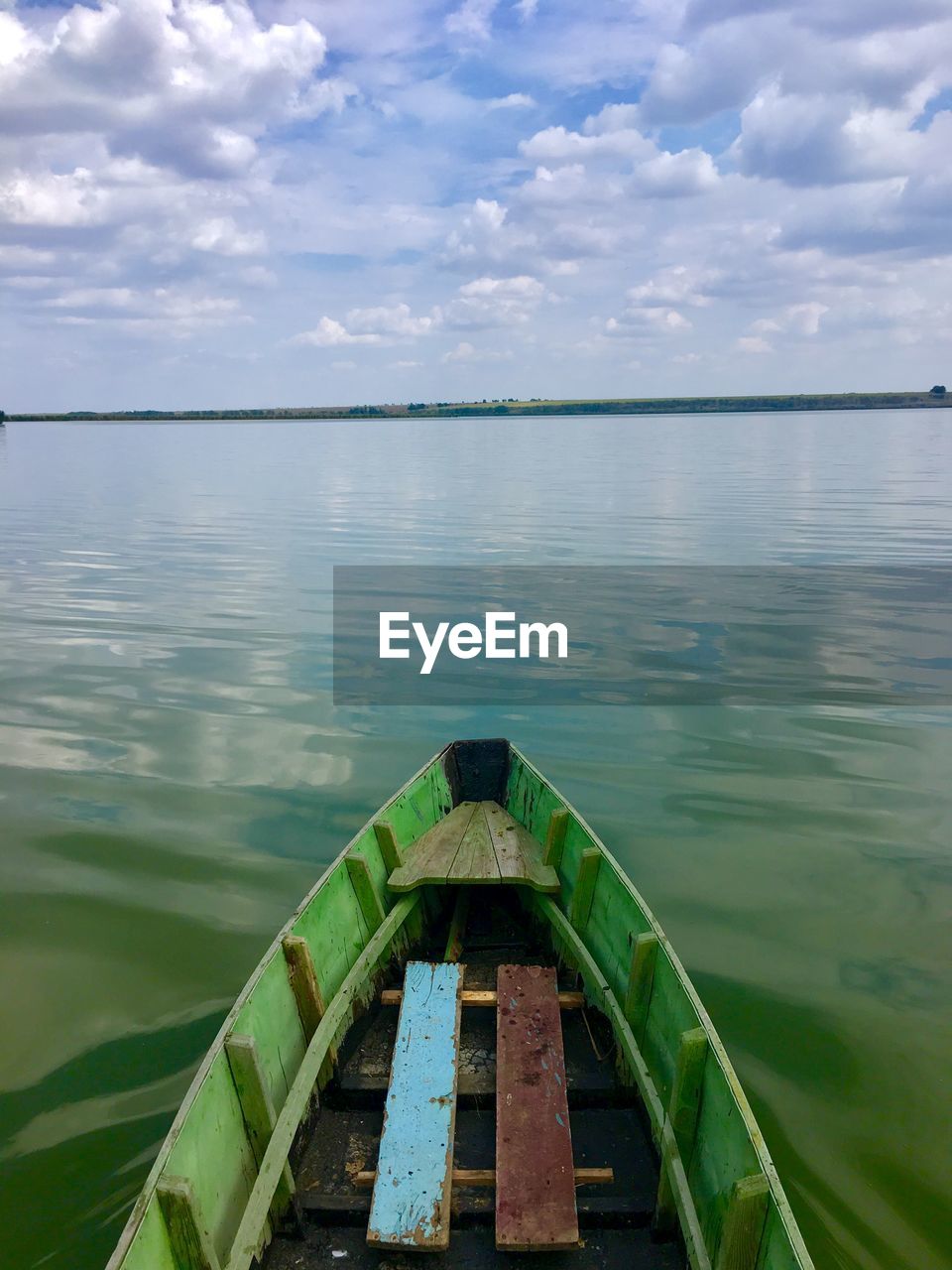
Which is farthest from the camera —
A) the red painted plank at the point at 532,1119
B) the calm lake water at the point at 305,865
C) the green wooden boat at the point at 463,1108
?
the calm lake water at the point at 305,865

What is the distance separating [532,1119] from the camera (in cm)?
562

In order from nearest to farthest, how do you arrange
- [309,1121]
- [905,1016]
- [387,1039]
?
[309,1121], [387,1039], [905,1016]

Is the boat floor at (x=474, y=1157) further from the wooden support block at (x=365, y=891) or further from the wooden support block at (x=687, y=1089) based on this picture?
the wooden support block at (x=365, y=891)

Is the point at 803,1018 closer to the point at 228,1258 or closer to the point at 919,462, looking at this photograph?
the point at 228,1258

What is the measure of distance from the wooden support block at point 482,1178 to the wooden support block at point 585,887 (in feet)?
8.31

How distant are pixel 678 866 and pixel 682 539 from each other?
21991 millimetres

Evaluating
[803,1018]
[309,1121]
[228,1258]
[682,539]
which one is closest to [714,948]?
[803,1018]

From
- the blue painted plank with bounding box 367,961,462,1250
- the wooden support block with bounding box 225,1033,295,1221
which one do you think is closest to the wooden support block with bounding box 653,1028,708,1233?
the blue painted plank with bounding box 367,961,462,1250

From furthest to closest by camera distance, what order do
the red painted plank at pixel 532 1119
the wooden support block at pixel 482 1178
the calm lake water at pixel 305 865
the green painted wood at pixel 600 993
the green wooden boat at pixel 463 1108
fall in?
1. the calm lake water at pixel 305 865
2. the green painted wood at pixel 600 993
3. the wooden support block at pixel 482 1178
4. the red painted plank at pixel 532 1119
5. the green wooden boat at pixel 463 1108

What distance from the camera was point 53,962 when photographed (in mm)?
8375

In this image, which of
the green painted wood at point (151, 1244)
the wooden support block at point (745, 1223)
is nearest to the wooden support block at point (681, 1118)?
the wooden support block at point (745, 1223)

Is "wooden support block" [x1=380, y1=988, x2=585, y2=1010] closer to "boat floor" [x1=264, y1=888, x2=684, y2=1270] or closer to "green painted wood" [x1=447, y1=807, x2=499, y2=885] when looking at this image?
A: "boat floor" [x1=264, y1=888, x2=684, y2=1270]

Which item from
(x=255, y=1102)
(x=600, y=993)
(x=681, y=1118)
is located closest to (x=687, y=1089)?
(x=681, y=1118)

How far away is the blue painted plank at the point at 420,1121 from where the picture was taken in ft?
16.0
